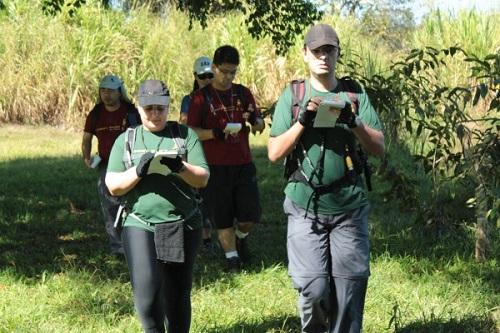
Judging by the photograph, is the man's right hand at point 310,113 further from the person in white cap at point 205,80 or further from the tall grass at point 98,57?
the tall grass at point 98,57

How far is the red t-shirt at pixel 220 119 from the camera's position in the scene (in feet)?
22.3

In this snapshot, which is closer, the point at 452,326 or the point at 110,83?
the point at 452,326

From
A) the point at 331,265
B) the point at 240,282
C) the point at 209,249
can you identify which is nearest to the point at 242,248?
the point at 209,249

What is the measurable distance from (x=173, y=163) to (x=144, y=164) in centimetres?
14

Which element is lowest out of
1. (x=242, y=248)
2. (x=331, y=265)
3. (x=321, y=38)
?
(x=242, y=248)

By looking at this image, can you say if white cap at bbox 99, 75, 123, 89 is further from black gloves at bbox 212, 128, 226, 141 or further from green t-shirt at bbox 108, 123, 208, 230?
green t-shirt at bbox 108, 123, 208, 230

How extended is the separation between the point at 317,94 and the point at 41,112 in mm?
16927

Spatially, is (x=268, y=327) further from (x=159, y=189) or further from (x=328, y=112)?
(x=328, y=112)

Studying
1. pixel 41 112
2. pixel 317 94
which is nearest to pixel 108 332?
pixel 317 94

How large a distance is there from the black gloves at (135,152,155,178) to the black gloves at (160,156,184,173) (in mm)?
60

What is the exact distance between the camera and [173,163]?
423 cm

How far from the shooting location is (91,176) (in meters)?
12.3

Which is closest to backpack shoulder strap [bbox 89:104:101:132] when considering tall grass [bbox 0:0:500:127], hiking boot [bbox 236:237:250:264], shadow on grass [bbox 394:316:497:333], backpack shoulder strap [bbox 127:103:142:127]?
backpack shoulder strap [bbox 127:103:142:127]

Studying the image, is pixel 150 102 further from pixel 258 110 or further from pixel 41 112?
pixel 41 112
